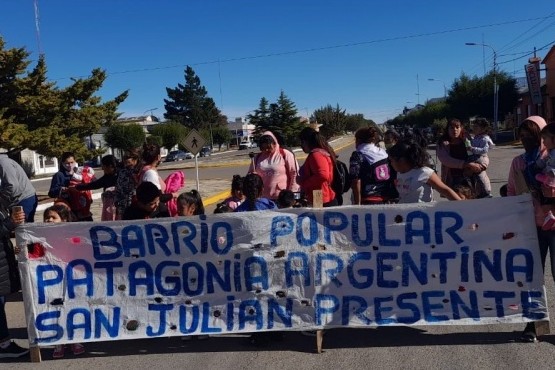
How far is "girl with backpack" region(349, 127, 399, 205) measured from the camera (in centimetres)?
573

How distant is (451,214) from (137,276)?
254 cm

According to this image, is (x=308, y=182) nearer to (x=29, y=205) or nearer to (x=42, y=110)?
(x=29, y=205)

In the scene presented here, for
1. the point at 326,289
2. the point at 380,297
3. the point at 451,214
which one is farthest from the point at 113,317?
the point at 451,214

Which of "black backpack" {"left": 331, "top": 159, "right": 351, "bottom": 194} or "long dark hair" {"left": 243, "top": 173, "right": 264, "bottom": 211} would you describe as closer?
"long dark hair" {"left": 243, "top": 173, "right": 264, "bottom": 211}

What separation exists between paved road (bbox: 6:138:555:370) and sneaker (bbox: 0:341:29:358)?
0.35ft

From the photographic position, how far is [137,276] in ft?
14.5

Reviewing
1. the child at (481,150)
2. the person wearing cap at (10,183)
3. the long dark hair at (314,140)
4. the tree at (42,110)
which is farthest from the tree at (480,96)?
the person wearing cap at (10,183)

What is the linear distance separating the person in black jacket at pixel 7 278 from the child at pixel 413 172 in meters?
3.13

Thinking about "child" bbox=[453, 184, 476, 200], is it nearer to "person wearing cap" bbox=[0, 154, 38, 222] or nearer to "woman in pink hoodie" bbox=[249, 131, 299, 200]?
"woman in pink hoodie" bbox=[249, 131, 299, 200]

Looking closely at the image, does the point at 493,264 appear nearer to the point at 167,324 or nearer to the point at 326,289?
the point at 326,289

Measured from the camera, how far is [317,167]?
5.65 meters

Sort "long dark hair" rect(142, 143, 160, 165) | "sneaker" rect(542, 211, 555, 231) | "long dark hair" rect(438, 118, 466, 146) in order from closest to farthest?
"sneaker" rect(542, 211, 555, 231)
"long dark hair" rect(142, 143, 160, 165)
"long dark hair" rect(438, 118, 466, 146)

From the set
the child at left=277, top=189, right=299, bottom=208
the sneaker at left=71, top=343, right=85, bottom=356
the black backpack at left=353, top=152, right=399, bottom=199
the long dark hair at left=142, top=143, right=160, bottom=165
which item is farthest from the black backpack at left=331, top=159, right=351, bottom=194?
the sneaker at left=71, top=343, right=85, bottom=356

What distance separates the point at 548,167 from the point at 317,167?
7.33ft
